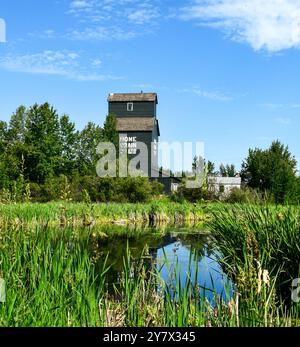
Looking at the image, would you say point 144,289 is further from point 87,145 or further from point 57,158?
point 87,145

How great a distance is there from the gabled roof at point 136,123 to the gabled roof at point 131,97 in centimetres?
212

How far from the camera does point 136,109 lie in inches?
2116

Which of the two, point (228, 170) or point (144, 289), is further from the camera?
A: point (228, 170)

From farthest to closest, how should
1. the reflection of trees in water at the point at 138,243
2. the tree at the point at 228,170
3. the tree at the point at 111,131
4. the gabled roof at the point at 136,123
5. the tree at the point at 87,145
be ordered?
the tree at the point at 228,170 → the gabled roof at the point at 136,123 → the tree at the point at 111,131 → the tree at the point at 87,145 → the reflection of trees in water at the point at 138,243

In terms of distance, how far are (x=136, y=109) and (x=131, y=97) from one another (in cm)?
146

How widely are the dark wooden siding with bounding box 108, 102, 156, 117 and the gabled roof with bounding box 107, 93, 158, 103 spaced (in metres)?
0.45

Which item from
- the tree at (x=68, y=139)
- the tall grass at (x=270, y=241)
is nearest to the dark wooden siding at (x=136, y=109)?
the tree at (x=68, y=139)

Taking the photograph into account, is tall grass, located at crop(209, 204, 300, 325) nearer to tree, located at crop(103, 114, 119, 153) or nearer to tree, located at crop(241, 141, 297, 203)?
tree, located at crop(241, 141, 297, 203)

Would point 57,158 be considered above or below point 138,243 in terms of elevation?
above

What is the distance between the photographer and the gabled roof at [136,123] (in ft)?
170

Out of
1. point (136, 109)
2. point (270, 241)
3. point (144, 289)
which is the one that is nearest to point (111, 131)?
point (136, 109)

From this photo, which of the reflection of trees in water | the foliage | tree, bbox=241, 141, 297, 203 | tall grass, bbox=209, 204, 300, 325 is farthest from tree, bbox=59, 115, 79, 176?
tall grass, bbox=209, 204, 300, 325

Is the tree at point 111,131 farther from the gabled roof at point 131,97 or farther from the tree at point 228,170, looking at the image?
the tree at point 228,170
